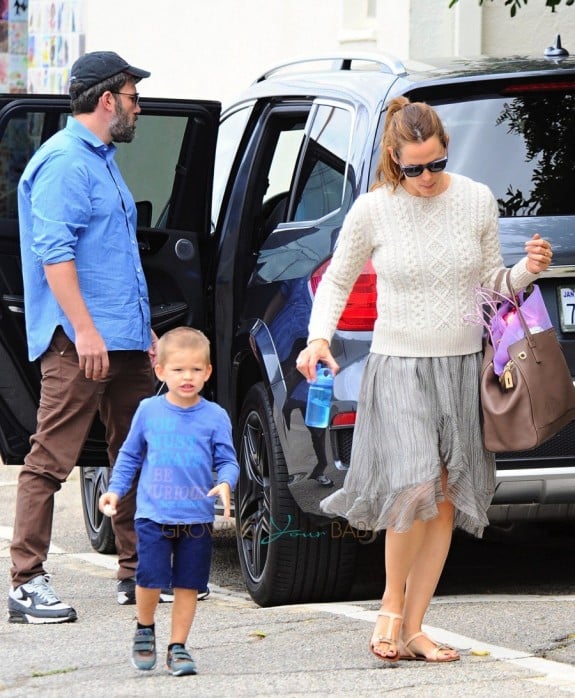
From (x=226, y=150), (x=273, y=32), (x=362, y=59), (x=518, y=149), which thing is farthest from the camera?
(x=273, y=32)

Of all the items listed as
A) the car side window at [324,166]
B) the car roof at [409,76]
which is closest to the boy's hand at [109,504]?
the car side window at [324,166]

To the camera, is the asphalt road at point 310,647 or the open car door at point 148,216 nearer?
the asphalt road at point 310,647

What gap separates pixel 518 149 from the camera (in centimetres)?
572

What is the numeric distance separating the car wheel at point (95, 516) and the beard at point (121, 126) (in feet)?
6.29

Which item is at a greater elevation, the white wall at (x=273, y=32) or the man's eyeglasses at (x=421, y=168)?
the white wall at (x=273, y=32)

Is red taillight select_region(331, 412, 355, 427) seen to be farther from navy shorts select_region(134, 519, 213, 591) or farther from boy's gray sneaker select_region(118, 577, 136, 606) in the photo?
boy's gray sneaker select_region(118, 577, 136, 606)

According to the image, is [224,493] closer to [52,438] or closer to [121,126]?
[52,438]

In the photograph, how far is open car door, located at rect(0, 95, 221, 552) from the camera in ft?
21.5

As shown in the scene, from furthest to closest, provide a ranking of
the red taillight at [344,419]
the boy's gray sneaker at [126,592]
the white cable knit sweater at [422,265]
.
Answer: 1. the boy's gray sneaker at [126,592]
2. the red taillight at [344,419]
3. the white cable knit sweater at [422,265]

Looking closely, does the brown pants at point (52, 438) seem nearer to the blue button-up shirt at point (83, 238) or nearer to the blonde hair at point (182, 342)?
the blue button-up shirt at point (83, 238)

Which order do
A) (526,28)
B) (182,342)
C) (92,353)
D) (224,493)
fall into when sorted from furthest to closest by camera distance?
1. (526,28)
2. (92,353)
3. (182,342)
4. (224,493)

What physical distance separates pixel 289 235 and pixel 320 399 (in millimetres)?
1174

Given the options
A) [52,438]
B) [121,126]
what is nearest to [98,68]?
[121,126]

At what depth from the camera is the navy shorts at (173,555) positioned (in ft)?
16.1
